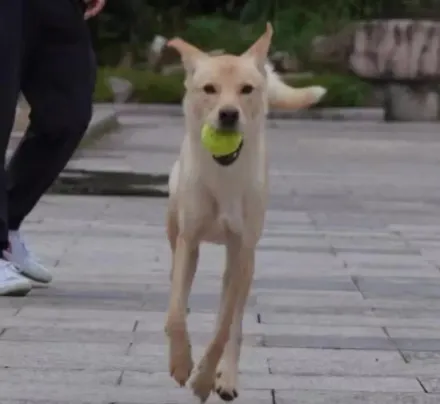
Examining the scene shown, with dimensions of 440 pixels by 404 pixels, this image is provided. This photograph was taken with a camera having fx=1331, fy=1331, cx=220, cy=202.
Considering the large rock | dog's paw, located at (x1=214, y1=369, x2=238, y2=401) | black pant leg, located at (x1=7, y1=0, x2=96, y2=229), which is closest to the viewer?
dog's paw, located at (x1=214, y1=369, x2=238, y2=401)

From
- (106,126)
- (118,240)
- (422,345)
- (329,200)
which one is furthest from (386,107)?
(422,345)

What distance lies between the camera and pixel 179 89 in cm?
2175

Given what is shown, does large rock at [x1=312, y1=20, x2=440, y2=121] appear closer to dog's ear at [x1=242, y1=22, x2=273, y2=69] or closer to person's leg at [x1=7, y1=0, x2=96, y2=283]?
person's leg at [x1=7, y1=0, x2=96, y2=283]

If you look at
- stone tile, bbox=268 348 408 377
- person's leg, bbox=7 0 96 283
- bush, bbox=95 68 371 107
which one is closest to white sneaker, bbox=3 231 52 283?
person's leg, bbox=7 0 96 283

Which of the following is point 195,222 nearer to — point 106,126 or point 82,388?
point 82,388

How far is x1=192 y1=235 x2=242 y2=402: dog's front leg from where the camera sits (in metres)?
3.96

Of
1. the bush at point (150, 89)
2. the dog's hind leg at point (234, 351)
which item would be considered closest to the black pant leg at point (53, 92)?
the dog's hind leg at point (234, 351)

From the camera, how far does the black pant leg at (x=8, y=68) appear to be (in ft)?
18.4

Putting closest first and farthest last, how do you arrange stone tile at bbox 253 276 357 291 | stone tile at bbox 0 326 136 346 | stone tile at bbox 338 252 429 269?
stone tile at bbox 0 326 136 346, stone tile at bbox 253 276 357 291, stone tile at bbox 338 252 429 269

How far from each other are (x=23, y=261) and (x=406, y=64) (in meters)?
16.2

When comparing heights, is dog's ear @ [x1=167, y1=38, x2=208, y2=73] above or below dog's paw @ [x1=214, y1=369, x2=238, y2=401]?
above

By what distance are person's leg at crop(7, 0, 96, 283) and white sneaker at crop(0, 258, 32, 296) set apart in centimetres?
14

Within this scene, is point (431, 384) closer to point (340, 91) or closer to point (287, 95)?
point (287, 95)

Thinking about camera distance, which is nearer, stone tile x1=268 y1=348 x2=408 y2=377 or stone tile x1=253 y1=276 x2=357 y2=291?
stone tile x1=268 y1=348 x2=408 y2=377
